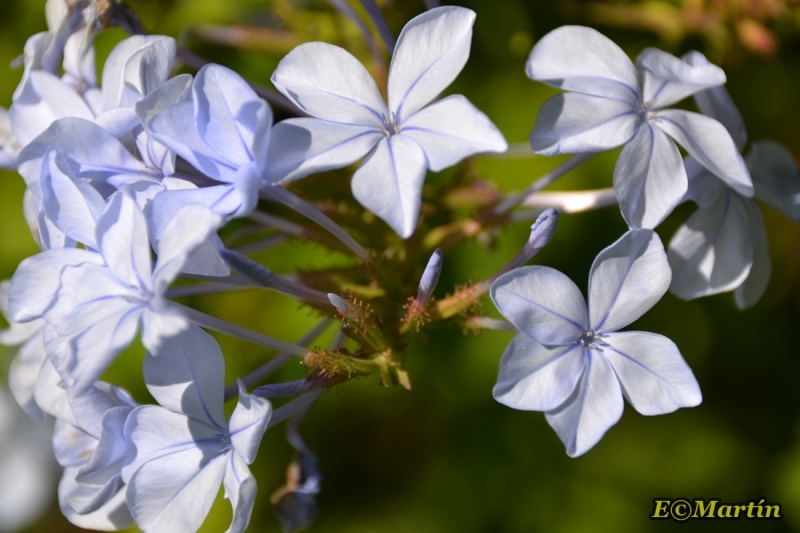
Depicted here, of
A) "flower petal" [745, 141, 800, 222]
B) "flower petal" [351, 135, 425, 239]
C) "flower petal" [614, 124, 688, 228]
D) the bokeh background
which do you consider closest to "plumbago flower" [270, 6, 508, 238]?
"flower petal" [351, 135, 425, 239]

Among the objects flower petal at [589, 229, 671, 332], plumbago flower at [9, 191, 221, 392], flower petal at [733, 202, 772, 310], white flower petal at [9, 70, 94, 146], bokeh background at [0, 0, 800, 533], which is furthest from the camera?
bokeh background at [0, 0, 800, 533]

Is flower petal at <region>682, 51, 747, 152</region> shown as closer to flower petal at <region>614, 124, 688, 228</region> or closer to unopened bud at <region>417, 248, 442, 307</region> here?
flower petal at <region>614, 124, 688, 228</region>

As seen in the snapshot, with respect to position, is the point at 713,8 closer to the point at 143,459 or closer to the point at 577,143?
the point at 577,143

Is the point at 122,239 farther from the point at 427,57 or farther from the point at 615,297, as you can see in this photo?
the point at 615,297

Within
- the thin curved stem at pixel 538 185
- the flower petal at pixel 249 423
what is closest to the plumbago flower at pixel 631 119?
the thin curved stem at pixel 538 185

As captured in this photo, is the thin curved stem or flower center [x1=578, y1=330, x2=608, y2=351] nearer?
flower center [x1=578, y1=330, x2=608, y2=351]
